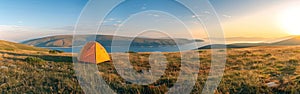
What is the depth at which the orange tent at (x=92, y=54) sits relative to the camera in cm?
2030

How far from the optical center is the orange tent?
799 inches

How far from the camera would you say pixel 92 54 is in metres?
20.6

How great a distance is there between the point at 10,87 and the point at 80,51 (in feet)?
34.7

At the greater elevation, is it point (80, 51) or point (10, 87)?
point (80, 51)

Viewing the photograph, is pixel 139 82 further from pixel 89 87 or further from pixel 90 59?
pixel 90 59

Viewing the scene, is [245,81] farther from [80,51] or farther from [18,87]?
[80,51]

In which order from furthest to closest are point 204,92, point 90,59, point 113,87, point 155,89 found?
1. point 90,59
2. point 113,87
3. point 155,89
4. point 204,92

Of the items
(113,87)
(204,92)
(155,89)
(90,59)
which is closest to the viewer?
(204,92)

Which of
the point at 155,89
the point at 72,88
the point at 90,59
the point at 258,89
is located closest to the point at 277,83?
the point at 258,89

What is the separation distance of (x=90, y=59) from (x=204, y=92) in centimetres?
1361

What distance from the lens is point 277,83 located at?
9.53m

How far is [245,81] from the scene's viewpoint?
10250 mm

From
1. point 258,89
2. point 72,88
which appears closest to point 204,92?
point 258,89

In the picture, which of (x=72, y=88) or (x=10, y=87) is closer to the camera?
(x=72, y=88)
